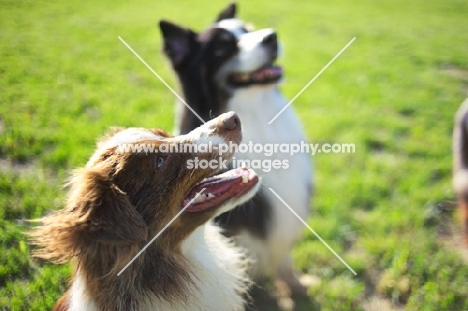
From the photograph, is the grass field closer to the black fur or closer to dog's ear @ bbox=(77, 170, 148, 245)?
the black fur

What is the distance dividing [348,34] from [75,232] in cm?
988

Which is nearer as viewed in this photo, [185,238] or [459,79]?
[185,238]

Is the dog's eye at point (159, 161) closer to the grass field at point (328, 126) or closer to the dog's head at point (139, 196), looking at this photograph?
the dog's head at point (139, 196)

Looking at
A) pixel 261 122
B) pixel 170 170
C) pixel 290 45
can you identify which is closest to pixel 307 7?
pixel 290 45

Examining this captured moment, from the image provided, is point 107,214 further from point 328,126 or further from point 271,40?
point 328,126

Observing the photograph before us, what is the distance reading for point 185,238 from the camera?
2131 millimetres

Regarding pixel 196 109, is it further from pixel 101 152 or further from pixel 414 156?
pixel 414 156

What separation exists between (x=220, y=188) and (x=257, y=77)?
4.04ft

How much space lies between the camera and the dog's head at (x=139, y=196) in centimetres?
163

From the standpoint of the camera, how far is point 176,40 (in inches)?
123

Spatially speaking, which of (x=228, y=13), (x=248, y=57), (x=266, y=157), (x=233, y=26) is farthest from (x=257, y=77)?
(x=228, y=13)

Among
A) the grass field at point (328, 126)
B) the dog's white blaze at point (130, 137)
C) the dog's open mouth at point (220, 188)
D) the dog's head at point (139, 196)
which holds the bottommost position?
the grass field at point (328, 126)

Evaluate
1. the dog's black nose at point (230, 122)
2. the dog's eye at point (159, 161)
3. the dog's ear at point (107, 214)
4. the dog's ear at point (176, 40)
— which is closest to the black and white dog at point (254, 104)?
the dog's ear at point (176, 40)

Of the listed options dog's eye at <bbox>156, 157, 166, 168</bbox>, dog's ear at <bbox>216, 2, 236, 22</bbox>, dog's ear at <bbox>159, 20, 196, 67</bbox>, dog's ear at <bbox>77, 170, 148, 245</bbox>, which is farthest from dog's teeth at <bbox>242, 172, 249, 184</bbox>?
dog's ear at <bbox>216, 2, 236, 22</bbox>
